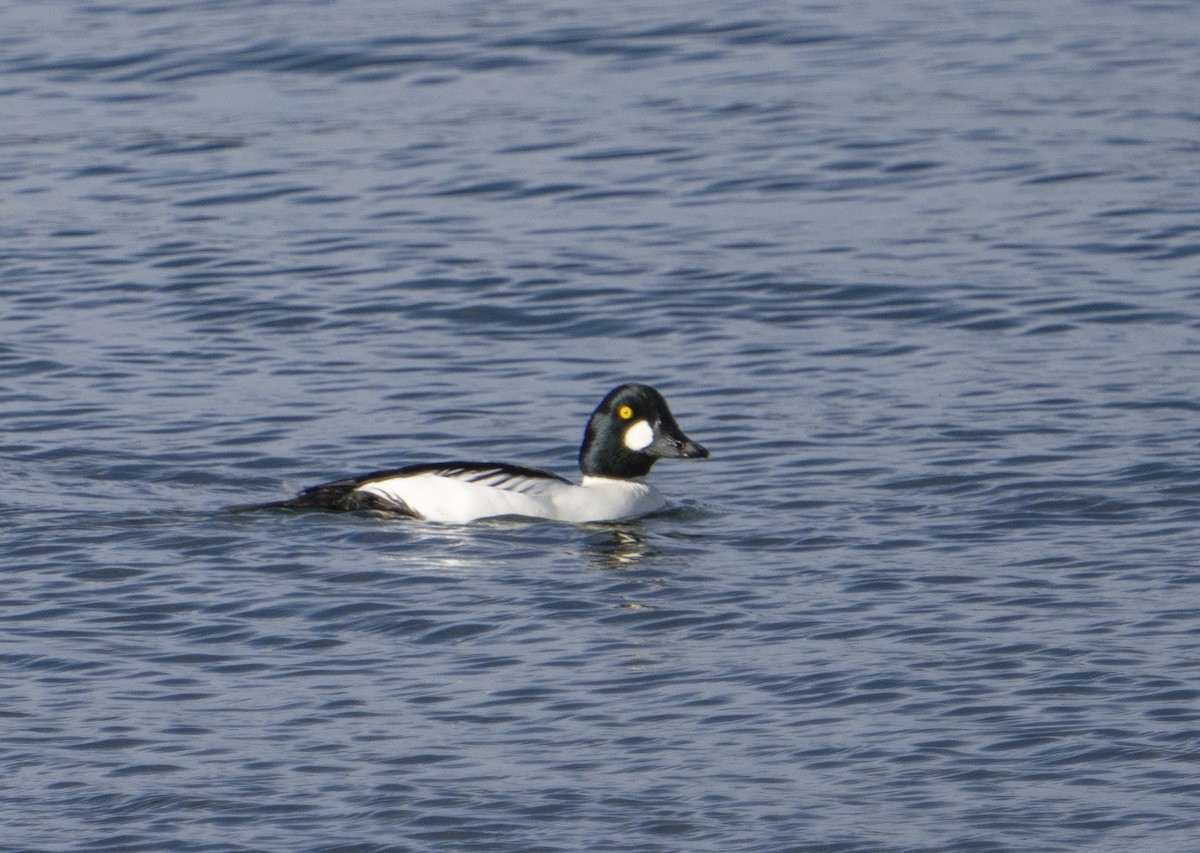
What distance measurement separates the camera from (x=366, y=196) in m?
21.4

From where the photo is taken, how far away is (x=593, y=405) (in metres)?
15.4

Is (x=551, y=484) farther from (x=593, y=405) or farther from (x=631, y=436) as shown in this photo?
(x=593, y=405)

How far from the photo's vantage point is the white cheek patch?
549 inches

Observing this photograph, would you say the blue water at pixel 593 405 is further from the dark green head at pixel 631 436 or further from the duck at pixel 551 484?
the dark green head at pixel 631 436

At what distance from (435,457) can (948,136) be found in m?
9.40

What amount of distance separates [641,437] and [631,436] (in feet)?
0.24

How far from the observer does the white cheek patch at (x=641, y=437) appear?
45.7 feet

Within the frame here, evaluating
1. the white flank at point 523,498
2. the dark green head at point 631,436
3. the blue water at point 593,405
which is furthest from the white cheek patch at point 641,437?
the blue water at point 593,405

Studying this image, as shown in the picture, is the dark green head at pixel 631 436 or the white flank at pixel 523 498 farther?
the dark green head at pixel 631 436

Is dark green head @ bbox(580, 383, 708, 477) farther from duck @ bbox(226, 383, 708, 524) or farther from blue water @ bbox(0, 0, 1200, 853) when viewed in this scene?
blue water @ bbox(0, 0, 1200, 853)

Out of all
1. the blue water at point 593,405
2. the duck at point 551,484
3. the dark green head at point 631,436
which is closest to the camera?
the blue water at point 593,405

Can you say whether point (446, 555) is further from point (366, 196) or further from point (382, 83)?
point (382, 83)

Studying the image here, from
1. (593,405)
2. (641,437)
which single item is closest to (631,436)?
(641,437)

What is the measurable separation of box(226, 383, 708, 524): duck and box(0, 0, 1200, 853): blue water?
0.20m
